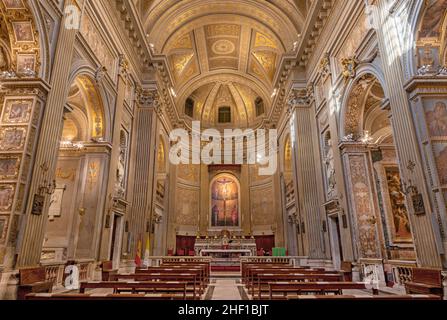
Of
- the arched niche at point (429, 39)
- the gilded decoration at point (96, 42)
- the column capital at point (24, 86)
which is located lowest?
the column capital at point (24, 86)

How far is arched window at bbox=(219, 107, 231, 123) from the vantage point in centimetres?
2678

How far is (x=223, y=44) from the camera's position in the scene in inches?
840

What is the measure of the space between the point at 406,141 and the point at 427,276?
2.95 metres

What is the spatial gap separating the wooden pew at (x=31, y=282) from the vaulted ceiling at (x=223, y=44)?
12.8 m

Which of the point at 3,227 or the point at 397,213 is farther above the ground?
the point at 397,213

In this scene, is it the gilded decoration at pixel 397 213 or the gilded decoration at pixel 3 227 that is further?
the gilded decoration at pixel 397 213

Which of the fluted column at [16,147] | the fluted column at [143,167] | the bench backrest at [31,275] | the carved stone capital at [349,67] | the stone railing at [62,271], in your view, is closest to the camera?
the bench backrest at [31,275]

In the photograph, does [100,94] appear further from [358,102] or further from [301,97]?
[301,97]

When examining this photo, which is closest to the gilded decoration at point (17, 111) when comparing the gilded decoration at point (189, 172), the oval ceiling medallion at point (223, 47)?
the oval ceiling medallion at point (223, 47)

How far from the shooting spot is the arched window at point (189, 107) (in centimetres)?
2523

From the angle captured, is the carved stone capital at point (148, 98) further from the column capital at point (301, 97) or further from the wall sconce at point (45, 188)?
the wall sconce at point (45, 188)

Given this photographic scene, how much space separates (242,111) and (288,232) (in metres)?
12.1

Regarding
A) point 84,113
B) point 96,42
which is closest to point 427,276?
point 96,42
